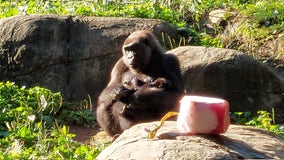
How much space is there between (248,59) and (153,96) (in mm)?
2122


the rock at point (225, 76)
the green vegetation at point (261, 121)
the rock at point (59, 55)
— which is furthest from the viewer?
the rock at point (59, 55)

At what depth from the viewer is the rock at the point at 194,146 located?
16.9 ft

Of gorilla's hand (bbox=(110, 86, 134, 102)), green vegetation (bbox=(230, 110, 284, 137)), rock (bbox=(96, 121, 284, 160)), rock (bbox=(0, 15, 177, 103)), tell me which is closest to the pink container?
rock (bbox=(96, 121, 284, 160))

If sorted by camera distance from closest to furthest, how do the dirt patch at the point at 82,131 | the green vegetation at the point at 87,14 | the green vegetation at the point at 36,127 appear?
the green vegetation at the point at 36,127 → the green vegetation at the point at 87,14 → the dirt patch at the point at 82,131

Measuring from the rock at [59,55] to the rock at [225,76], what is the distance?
1.02 metres

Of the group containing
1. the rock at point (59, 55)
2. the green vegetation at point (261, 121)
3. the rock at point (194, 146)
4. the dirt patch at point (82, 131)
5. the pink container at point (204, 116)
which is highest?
the pink container at point (204, 116)

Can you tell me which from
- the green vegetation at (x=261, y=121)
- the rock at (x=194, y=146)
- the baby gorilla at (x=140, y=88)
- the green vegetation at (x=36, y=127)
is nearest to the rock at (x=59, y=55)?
the green vegetation at (x=36, y=127)

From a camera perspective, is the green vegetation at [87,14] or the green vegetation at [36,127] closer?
the green vegetation at [36,127]

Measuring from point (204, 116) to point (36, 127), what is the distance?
11.1ft

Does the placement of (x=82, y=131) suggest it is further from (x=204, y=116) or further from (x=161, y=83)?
(x=204, y=116)

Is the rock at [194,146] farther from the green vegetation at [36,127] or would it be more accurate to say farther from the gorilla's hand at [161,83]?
the gorilla's hand at [161,83]

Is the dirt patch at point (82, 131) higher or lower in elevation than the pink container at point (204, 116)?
lower

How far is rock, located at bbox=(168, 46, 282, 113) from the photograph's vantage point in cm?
988

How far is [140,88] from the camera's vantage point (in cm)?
845
